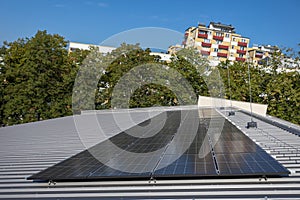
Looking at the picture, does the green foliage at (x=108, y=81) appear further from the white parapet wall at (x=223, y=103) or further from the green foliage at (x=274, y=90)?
the white parapet wall at (x=223, y=103)

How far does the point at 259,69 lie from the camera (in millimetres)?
26656

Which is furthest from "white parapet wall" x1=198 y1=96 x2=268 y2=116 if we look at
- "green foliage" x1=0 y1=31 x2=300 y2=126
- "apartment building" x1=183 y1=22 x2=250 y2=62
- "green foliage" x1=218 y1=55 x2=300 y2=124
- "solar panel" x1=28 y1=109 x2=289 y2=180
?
"apartment building" x1=183 y1=22 x2=250 y2=62

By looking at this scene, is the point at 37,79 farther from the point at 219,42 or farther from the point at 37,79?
the point at 219,42

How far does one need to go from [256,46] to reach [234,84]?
51.2 m

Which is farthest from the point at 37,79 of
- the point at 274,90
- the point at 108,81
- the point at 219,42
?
the point at 219,42

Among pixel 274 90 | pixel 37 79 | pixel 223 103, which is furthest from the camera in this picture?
pixel 274 90

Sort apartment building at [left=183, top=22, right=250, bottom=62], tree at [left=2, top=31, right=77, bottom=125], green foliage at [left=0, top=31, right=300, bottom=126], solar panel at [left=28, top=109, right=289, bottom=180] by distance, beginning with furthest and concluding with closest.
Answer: apartment building at [left=183, top=22, right=250, bottom=62]
green foliage at [left=0, top=31, right=300, bottom=126]
tree at [left=2, top=31, right=77, bottom=125]
solar panel at [left=28, top=109, right=289, bottom=180]

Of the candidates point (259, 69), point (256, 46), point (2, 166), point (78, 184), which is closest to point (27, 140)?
point (2, 166)

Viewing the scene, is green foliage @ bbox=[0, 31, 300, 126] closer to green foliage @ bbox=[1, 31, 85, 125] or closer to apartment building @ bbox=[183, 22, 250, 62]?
green foliage @ bbox=[1, 31, 85, 125]

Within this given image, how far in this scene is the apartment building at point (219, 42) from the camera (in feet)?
215

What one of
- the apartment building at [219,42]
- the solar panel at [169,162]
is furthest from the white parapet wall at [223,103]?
the apartment building at [219,42]

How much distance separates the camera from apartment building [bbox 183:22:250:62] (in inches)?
2579

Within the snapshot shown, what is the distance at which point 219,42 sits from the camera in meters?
67.1

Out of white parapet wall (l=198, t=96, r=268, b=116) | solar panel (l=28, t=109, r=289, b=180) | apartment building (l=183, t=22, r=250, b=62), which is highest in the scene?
apartment building (l=183, t=22, r=250, b=62)
